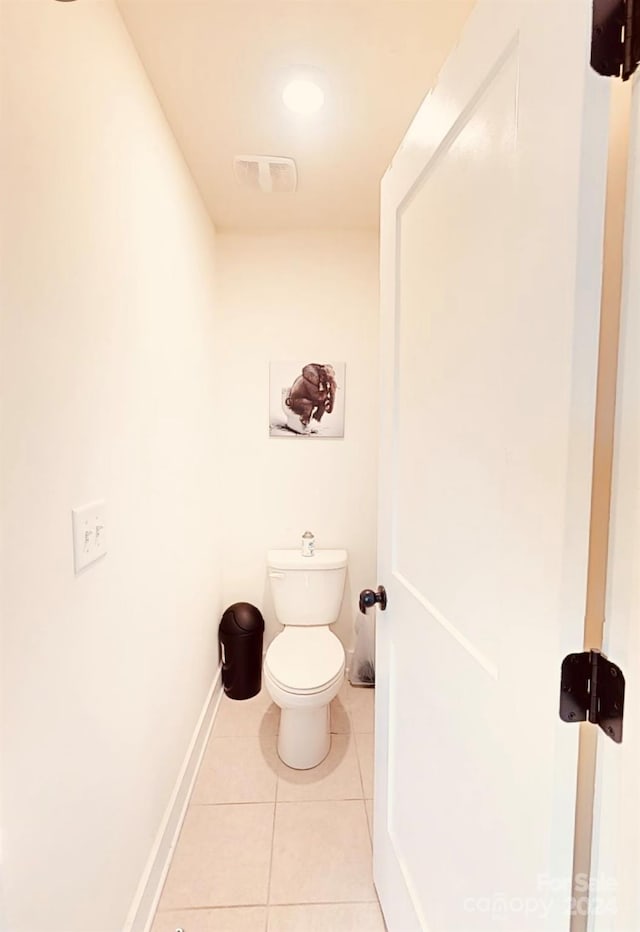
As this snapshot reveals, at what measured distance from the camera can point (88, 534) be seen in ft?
2.91

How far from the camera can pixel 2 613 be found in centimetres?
63

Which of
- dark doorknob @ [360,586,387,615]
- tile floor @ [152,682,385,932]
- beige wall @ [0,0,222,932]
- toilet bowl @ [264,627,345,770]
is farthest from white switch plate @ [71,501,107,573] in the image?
tile floor @ [152,682,385,932]

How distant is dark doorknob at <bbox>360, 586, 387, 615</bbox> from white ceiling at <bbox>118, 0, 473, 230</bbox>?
144cm

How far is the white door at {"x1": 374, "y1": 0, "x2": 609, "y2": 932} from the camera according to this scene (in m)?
0.50

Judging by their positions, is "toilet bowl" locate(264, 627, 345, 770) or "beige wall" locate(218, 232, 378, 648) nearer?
"toilet bowl" locate(264, 627, 345, 770)

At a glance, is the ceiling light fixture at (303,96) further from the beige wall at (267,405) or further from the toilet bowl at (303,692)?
the toilet bowl at (303,692)

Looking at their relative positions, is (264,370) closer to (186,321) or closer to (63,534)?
(186,321)

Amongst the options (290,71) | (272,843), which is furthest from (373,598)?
(290,71)

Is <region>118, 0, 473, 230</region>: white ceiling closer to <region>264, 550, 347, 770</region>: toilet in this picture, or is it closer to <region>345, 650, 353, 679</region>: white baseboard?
<region>264, 550, 347, 770</region>: toilet

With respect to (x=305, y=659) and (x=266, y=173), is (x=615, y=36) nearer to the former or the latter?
(x=266, y=173)

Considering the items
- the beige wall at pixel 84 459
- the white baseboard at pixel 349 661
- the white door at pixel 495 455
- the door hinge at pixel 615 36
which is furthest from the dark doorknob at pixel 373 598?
the white baseboard at pixel 349 661

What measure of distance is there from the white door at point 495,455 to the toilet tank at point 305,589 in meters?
1.04

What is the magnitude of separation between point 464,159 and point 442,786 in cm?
116

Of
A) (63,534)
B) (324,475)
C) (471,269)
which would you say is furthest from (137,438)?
(324,475)
